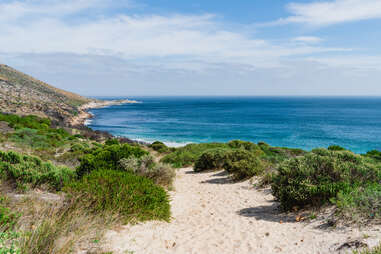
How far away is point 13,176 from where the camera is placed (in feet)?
21.2

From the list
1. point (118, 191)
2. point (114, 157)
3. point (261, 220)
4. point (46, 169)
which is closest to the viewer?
point (118, 191)

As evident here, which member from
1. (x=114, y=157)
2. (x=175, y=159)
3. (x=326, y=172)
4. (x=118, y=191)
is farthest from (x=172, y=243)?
(x=175, y=159)

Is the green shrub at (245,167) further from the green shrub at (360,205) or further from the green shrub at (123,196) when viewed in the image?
the green shrub at (360,205)

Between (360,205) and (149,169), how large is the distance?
6825mm

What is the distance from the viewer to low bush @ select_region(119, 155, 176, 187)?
9227 mm

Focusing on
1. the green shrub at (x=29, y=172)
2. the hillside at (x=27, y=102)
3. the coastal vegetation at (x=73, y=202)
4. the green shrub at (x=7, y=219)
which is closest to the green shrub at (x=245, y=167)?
the coastal vegetation at (x=73, y=202)

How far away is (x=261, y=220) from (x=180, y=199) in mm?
3374

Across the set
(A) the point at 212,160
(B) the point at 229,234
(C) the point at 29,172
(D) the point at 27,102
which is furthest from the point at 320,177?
(D) the point at 27,102

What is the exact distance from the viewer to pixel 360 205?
198 inches

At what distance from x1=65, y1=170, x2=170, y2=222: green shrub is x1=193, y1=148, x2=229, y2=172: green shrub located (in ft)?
28.5

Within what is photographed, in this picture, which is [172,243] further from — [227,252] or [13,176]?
[13,176]

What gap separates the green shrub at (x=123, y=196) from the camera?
5.38 m

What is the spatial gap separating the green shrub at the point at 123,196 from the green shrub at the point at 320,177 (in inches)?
132

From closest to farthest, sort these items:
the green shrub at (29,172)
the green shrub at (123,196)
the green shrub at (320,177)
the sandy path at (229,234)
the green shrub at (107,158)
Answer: the sandy path at (229,234) → the green shrub at (123,196) → the green shrub at (320,177) → the green shrub at (29,172) → the green shrub at (107,158)
